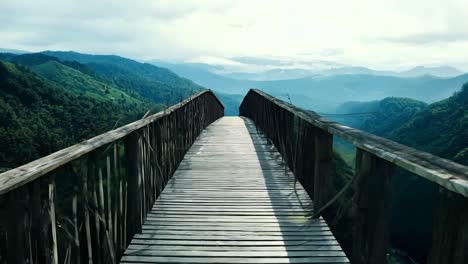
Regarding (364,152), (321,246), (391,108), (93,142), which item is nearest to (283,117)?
(321,246)

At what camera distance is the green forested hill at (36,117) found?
64875 millimetres

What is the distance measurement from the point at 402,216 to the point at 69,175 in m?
59.6

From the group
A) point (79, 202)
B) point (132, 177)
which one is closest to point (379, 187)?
point (79, 202)

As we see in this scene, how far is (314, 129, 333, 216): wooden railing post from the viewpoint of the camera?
441 centimetres

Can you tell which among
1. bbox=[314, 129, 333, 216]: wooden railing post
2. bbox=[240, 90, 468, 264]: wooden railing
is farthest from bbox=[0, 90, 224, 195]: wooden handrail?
bbox=[314, 129, 333, 216]: wooden railing post

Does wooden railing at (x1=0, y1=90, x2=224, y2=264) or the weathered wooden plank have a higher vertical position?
wooden railing at (x1=0, y1=90, x2=224, y2=264)

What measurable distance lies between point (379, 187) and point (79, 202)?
213cm

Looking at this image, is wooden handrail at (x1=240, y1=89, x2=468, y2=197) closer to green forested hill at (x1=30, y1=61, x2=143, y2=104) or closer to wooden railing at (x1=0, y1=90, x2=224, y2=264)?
wooden railing at (x1=0, y1=90, x2=224, y2=264)

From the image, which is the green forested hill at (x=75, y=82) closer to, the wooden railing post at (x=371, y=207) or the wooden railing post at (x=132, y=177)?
the wooden railing post at (x=132, y=177)

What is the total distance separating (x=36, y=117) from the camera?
86812 mm

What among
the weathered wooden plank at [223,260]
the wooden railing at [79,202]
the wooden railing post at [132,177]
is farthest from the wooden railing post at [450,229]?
the wooden railing post at [132,177]

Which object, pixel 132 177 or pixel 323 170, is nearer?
pixel 132 177

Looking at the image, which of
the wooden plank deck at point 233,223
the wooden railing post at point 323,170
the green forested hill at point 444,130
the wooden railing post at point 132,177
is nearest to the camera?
the wooden plank deck at point 233,223

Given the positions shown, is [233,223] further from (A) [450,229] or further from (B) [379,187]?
(A) [450,229]
